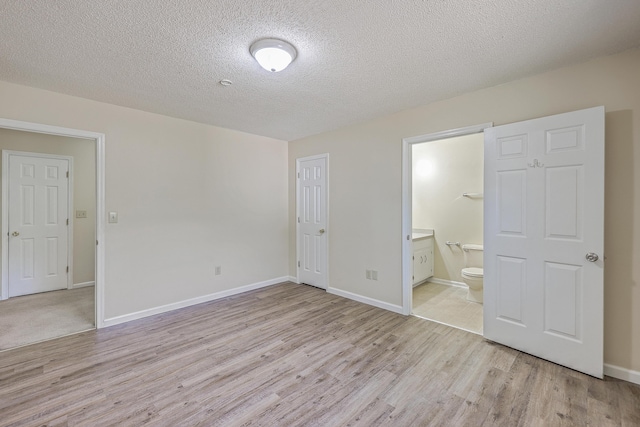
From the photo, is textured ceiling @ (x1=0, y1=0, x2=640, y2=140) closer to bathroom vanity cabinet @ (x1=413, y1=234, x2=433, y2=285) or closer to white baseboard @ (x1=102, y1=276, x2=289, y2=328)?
bathroom vanity cabinet @ (x1=413, y1=234, x2=433, y2=285)

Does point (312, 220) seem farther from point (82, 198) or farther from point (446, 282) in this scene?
point (82, 198)

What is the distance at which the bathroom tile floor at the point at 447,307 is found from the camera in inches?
120

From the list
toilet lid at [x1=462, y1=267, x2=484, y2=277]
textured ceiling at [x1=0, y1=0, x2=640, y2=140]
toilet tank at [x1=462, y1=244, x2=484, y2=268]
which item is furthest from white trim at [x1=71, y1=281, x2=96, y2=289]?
toilet tank at [x1=462, y1=244, x2=484, y2=268]

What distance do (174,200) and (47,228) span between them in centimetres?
251

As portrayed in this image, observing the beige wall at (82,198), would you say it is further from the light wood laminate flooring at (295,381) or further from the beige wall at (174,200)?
the light wood laminate flooring at (295,381)

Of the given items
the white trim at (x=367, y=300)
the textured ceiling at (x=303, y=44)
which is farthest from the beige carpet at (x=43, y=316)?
the white trim at (x=367, y=300)

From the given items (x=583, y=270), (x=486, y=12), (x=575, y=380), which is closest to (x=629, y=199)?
(x=583, y=270)

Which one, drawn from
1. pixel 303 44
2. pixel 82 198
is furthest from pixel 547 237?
pixel 82 198

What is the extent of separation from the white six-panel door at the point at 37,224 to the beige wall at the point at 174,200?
7.11 feet

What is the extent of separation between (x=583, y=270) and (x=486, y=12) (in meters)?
2.00

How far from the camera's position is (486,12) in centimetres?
161

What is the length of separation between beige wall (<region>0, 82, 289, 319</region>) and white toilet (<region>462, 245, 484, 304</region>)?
2921 millimetres

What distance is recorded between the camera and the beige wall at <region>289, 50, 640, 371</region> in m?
2.01

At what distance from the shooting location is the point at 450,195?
14.7ft
